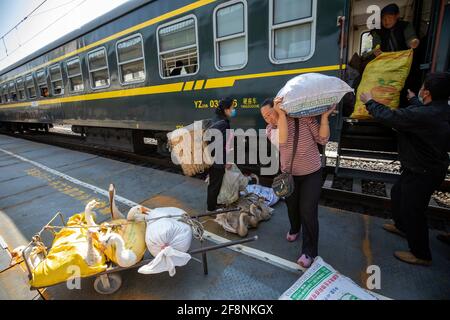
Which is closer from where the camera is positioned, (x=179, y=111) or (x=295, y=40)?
(x=295, y=40)

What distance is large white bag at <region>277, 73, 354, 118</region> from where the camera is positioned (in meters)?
1.95

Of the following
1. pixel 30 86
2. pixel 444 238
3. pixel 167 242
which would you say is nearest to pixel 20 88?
pixel 30 86

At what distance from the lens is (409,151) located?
7.18ft

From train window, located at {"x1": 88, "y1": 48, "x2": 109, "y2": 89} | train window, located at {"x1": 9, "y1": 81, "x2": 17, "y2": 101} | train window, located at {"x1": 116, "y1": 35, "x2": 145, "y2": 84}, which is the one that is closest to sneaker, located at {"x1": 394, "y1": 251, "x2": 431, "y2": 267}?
train window, located at {"x1": 116, "y1": 35, "x2": 145, "y2": 84}

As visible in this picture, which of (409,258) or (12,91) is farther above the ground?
(12,91)

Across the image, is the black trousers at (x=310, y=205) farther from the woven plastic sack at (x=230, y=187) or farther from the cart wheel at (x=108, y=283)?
the cart wheel at (x=108, y=283)

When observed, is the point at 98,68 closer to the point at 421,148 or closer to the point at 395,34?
the point at 395,34

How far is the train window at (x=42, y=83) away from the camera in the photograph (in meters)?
9.12

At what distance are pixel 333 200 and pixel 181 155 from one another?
89.5 inches

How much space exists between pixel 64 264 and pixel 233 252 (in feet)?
4.84

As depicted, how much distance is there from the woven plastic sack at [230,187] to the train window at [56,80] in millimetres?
7462

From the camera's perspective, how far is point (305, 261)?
2295mm

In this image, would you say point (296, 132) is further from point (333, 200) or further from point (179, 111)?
point (179, 111)
